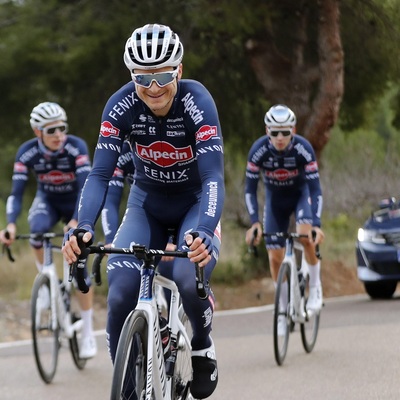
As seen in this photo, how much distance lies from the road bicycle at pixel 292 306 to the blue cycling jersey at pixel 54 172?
182 cm

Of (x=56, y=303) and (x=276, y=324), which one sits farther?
(x=276, y=324)

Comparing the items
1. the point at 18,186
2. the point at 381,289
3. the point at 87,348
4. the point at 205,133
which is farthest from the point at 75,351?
the point at 381,289

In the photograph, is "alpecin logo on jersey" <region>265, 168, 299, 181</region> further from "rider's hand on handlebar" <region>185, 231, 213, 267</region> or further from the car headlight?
"rider's hand on handlebar" <region>185, 231, 213, 267</region>

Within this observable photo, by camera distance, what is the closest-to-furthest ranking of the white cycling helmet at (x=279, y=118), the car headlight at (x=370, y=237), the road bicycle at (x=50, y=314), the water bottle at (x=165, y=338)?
Result: the water bottle at (x=165, y=338), the road bicycle at (x=50, y=314), the white cycling helmet at (x=279, y=118), the car headlight at (x=370, y=237)

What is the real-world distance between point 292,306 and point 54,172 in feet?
8.23

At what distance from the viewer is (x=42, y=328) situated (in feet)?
32.1

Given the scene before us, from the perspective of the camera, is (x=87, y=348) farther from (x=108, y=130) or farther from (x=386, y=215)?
(x=386, y=215)

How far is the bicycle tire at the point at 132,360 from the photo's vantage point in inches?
204

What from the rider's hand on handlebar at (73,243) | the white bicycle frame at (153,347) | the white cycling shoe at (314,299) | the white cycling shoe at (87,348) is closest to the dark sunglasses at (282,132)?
the white cycling shoe at (314,299)

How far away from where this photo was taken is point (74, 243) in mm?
5594

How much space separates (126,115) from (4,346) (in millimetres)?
6836

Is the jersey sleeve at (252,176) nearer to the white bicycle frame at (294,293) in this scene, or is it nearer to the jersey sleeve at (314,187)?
the jersey sleeve at (314,187)

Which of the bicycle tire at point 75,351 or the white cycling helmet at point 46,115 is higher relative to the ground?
the white cycling helmet at point 46,115

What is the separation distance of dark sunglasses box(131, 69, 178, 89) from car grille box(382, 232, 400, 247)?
32.0ft
